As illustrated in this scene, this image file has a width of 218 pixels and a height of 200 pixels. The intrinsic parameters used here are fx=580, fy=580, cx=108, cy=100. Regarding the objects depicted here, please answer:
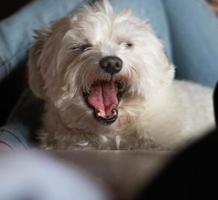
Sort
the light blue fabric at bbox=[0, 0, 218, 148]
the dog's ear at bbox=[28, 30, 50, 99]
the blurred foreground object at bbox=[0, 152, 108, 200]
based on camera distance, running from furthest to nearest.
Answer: the light blue fabric at bbox=[0, 0, 218, 148], the dog's ear at bbox=[28, 30, 50, 99], the blurred foreground object at bbox=[0, 152, 108, 200]

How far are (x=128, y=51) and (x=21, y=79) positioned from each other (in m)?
0.44

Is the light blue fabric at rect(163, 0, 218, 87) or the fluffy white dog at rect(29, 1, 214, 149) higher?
the fluffy white dog at rect(29, 1, 214, 149)

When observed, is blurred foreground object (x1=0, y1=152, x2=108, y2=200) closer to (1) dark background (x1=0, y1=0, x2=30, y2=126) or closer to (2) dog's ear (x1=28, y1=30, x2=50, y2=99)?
(2) dog's ear (x1=28, y1=30, x2=50, y2=99)

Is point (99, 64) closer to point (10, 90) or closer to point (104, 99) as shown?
point (104, 99)

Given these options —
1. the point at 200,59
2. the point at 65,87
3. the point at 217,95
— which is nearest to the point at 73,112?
the point at 65,87

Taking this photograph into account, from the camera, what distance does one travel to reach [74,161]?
668 mm

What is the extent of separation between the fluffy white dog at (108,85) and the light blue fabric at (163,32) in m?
0.17

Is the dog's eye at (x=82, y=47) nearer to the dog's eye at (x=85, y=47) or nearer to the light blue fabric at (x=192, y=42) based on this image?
the dog's eye at (x=85, y=47)

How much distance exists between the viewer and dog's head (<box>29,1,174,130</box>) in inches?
52.7

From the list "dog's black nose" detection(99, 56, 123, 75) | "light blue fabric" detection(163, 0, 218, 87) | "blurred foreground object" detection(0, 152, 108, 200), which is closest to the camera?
"blurred foreground object" detection(0, 152, 108, 200)

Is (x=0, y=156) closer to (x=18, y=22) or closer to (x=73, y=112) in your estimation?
(x=73, y=112)

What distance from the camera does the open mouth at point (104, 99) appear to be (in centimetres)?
134

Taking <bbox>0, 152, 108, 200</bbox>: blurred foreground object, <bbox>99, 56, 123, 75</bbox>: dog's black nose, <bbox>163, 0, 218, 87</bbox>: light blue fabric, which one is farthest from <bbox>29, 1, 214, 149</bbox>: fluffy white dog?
<bbox>0, 152, 108, 200</bbox>: blurred foreground object

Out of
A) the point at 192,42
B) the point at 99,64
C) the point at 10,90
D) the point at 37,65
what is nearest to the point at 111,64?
the point at 99,64
